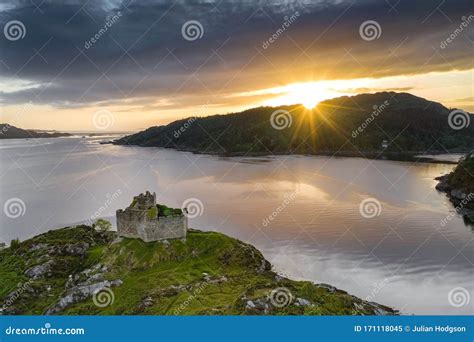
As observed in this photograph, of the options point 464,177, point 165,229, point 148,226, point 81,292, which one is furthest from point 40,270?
point 464,177

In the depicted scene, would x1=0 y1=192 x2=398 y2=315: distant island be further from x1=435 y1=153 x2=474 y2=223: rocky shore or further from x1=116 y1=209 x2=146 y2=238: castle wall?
x1=435 y1=153 x2=474 y2=223: rocky shore

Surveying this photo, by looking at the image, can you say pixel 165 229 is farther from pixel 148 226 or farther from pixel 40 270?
pixel 40 270

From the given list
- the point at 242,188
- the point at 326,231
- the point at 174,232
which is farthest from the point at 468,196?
the point at 174,232

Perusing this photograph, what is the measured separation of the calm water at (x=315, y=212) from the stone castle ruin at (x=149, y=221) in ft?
52.5

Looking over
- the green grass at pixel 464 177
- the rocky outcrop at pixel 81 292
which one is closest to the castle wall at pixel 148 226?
the rocky outcrop at pixel 81 292

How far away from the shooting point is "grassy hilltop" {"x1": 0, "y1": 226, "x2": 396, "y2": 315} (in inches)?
1064

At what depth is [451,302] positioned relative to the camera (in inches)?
1598

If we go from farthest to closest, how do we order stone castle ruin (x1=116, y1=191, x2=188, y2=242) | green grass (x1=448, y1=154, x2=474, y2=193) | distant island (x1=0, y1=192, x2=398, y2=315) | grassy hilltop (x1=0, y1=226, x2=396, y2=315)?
green grass (x1=448, y1=154, x2=474, y2=193) → stone castle ruin (x1=116, y1=191, x2=188, y2=242) → distant island (x1=0, y1=192, x2=398, y2=315) → grassy hilltop (x1=0, y1=226, x2=396, y2=315)

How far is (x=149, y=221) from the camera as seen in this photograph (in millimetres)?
35938

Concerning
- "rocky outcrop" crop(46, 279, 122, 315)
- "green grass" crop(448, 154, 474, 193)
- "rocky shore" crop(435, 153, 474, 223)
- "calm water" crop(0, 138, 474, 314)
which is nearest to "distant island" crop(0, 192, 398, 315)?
"rocky outcrop" crop(46, 279, 122, 315)

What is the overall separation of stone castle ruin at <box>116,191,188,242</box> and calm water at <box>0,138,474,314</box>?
16014mm

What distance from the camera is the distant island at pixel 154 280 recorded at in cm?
2733

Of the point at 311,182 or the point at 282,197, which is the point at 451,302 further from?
the point at 311,182

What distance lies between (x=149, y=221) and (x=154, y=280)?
524 cm
